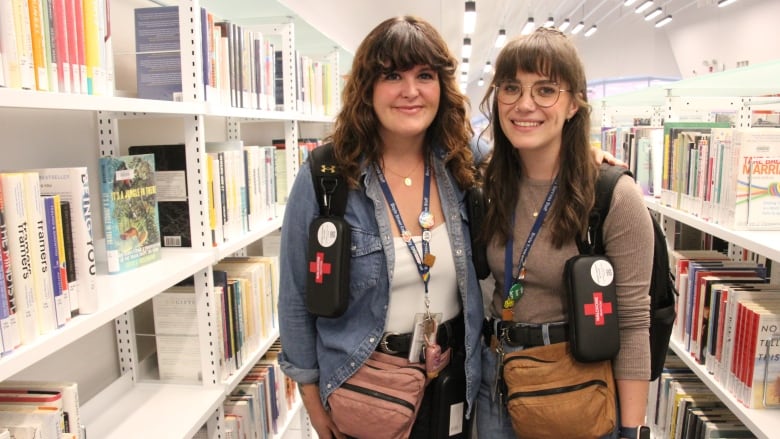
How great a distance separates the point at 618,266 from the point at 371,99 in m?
0.78

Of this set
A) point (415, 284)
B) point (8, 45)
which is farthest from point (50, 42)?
point (415, 284)

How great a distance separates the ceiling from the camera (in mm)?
2795

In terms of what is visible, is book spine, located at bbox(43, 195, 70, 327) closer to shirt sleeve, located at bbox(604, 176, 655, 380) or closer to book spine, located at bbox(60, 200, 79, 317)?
book spine, located at bbox(60, 200, 79, 317)

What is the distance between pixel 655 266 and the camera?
1514 millimetres

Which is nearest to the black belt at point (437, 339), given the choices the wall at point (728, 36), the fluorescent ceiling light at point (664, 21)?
the wall at point (728, 36)

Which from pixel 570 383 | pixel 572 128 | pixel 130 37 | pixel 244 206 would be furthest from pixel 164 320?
pixel 572 128

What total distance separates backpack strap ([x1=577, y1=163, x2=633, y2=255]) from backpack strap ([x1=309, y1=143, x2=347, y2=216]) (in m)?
0.63

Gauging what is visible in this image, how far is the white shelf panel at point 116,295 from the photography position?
1007mm

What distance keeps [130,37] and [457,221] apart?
1.41 meters

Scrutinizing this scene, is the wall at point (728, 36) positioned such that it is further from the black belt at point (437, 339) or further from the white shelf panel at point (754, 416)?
the black belt at point (437, 339)

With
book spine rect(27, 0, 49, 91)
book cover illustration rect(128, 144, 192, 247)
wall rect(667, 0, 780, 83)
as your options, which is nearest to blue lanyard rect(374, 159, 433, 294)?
book cover illustration rect(128, 144, 192, 247)

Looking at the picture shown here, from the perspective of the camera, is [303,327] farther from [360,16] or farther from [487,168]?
[360,16]

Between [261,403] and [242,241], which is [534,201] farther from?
[261,403]

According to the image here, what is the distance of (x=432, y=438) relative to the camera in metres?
1.53
